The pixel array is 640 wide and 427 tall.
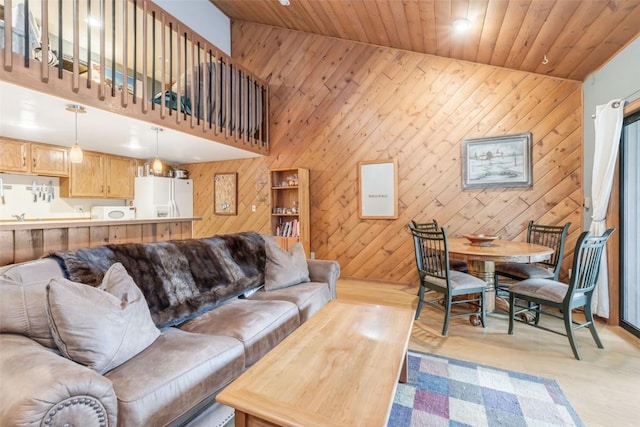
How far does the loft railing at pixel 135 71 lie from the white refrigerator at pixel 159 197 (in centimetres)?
160

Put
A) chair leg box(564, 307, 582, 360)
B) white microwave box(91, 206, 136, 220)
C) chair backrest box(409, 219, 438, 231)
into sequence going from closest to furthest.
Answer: chair leg box(564, 307, 582, 360) → chair backrest box(409, 219, 438, 231) → white microwave box(91, 206, 136, 220)

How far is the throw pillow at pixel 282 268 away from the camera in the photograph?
8.68 feet

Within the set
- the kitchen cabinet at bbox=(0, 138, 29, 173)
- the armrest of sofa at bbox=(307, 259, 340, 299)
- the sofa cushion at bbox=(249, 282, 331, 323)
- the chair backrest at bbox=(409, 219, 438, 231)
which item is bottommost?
the sofa cushion at bbox=(249, 282, 331, 323)

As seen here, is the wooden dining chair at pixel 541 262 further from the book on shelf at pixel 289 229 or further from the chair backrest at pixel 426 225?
the book on shelf at pixel 289 229

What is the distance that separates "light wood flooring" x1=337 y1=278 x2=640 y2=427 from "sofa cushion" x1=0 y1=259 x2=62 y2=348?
7.66ft

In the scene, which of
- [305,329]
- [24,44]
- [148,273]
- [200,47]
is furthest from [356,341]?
[200,47]

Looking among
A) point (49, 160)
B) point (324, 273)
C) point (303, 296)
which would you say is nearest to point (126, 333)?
point (303, 296)

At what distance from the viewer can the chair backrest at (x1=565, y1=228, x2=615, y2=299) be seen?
6.90 ft

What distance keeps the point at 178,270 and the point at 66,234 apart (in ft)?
3.14

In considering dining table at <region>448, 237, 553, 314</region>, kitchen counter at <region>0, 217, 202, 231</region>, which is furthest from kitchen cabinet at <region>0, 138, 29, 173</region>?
dining table at <region>448, 237, 553, 314</region>

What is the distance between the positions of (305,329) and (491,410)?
3.74ft

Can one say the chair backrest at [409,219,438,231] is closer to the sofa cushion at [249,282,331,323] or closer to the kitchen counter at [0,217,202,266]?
the sofa cushion at [249,282,331,323]

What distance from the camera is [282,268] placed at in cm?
270

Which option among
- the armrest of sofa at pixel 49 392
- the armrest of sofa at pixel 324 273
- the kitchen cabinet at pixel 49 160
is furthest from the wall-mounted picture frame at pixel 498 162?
the kitchen cabinet at pixel 49 160
